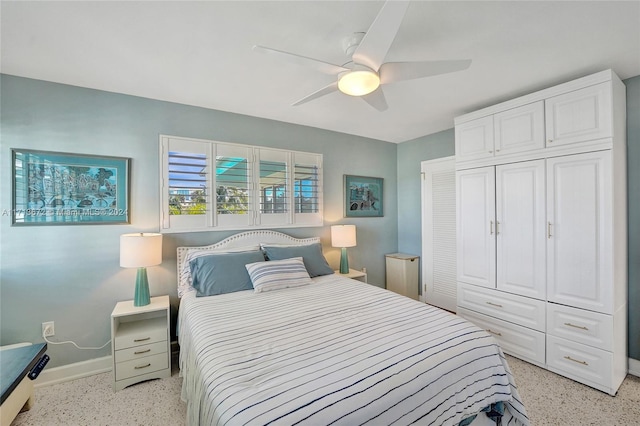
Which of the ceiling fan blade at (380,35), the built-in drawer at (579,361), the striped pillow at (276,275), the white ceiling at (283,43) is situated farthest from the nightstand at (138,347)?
the built-in drawer at (579,361)

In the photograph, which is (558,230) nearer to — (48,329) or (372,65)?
(372,65)

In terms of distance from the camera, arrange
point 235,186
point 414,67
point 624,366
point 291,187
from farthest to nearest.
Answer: point 291,187 < point 235,186 < point 624,366 < point 414,67

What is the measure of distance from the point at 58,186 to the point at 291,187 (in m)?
2.23

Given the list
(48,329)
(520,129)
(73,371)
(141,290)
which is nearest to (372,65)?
(520,129)

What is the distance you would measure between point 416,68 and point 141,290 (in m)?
2.78

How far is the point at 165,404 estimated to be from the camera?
2.05 meters

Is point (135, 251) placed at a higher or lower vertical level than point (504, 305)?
higher

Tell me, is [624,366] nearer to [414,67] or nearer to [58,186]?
[414,67]

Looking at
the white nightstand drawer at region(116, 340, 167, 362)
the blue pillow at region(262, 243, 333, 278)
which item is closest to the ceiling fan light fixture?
the blue pillow at region(262, 243, 333, 278)

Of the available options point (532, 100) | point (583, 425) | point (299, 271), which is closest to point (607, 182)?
point (532, 100)

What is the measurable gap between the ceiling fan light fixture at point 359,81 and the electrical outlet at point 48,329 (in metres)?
3.08

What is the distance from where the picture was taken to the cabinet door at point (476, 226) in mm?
2852

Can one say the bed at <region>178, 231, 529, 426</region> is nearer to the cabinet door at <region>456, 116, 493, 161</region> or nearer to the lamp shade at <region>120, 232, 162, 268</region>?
the lamp shade at <region>120, 232, 162, 268</region>

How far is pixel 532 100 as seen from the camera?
2.54m
